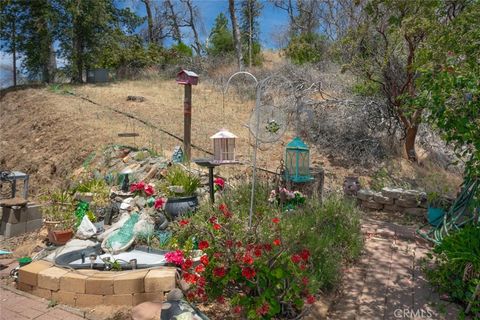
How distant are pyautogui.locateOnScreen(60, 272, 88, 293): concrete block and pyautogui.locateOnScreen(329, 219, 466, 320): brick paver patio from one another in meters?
2.05

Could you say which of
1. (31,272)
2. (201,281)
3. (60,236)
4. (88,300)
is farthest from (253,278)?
(60,236)

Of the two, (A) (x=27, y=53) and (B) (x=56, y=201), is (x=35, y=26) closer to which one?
(A) (x=27, y=53)

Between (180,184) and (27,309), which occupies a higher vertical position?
(180,184)

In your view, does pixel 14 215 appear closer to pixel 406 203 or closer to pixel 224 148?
pixel 224 148

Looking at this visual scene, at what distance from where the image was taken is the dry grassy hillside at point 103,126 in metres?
8.00

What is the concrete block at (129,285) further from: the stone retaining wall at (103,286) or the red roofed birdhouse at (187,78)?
the red roofed birdhouse at (187,78)

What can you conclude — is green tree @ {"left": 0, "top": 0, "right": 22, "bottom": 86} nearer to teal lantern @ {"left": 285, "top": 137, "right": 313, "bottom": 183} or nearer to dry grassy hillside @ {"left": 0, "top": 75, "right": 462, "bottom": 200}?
dry grassy hillside @ {"left": 0, "top": 75, "right": 462, "bottom": 200}

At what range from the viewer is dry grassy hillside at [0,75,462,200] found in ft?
26.2

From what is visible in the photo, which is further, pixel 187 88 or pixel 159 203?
pixel 187 88

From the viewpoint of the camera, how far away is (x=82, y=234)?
4125mm

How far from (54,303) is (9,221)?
2.06 metres

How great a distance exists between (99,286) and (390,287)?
2482 mm

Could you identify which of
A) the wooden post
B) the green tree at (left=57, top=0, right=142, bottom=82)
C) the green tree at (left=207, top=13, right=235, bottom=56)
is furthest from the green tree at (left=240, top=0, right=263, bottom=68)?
the wooden post

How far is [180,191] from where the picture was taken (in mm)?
4625
